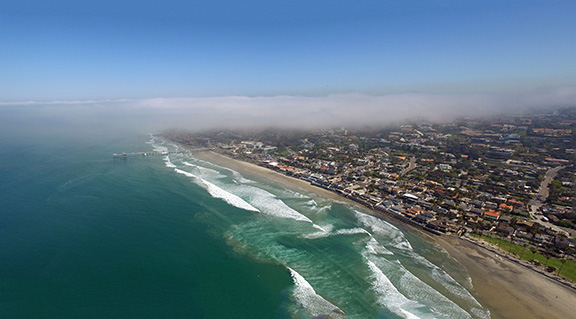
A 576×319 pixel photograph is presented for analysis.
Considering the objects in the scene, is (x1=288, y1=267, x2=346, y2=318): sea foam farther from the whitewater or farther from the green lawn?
the green lawn

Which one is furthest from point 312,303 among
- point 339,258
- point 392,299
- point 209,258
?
point 209,258

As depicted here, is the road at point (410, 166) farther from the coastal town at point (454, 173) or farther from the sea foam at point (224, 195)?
the sea foam at point (224, 195)

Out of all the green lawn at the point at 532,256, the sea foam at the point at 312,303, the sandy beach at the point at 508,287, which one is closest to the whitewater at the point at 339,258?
the sea foam at the point at 312,303

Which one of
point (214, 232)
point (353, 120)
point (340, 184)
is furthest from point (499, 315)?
point (353, 120)

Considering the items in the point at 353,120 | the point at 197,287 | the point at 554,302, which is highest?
the point at 353,120

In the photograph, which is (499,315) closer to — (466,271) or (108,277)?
(466,271)

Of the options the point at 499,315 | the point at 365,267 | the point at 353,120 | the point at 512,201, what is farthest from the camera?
the point at 353,120
